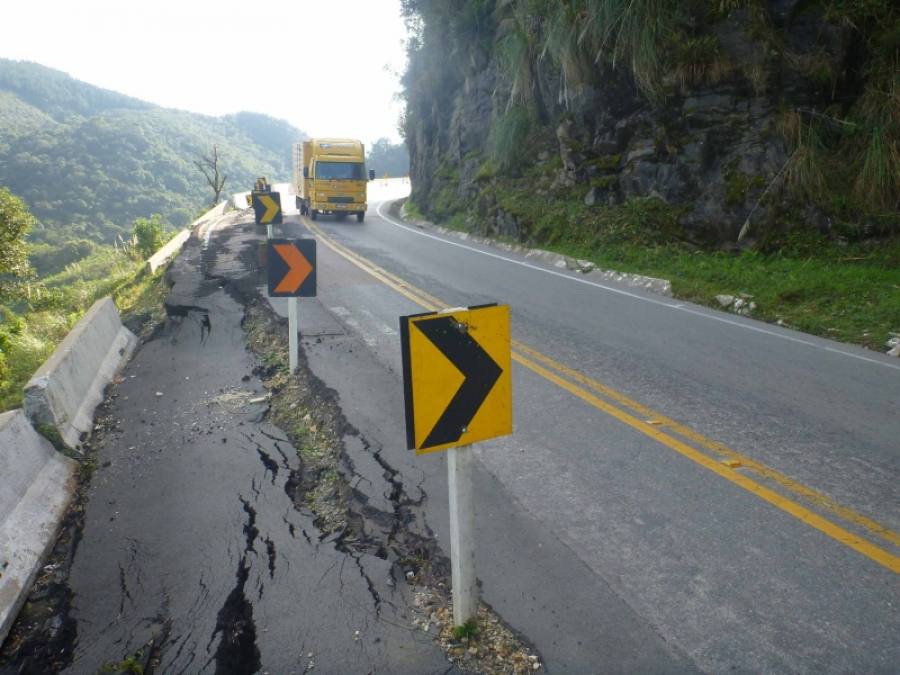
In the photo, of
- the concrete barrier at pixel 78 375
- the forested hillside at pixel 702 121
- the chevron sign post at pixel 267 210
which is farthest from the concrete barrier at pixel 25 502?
the forested hillside at pixel 702 121

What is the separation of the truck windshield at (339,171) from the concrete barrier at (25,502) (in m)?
23.2

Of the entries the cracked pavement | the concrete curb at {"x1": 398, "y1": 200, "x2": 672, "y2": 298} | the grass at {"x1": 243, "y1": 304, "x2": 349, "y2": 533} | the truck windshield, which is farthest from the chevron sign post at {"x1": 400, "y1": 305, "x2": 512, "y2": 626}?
the truck windshield

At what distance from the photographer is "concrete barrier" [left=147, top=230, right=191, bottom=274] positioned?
16.0m

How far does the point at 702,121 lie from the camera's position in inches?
601

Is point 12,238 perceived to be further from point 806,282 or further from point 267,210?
point 806,282

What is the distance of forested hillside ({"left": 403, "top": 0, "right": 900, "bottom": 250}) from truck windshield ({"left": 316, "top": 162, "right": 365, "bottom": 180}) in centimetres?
731

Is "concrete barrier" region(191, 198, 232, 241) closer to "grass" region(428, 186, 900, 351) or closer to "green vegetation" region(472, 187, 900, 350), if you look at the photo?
"grass" region(428, 186, 900, 351)

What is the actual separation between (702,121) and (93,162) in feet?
266

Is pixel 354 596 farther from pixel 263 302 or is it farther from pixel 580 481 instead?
pixel 263 302

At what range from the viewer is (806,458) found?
494cm

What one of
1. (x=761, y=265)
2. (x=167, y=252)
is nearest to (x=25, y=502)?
(x=761, y=265)

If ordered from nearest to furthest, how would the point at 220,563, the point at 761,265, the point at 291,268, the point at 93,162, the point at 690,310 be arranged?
the point at 220,563 < the point at 291,268 < the point at 690,310 < the point at 761,265 < the point at 93,162

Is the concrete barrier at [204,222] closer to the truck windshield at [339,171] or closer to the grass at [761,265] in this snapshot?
the truck windshield at [339,171]

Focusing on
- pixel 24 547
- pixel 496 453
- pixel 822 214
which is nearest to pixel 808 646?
pixel 496 453
